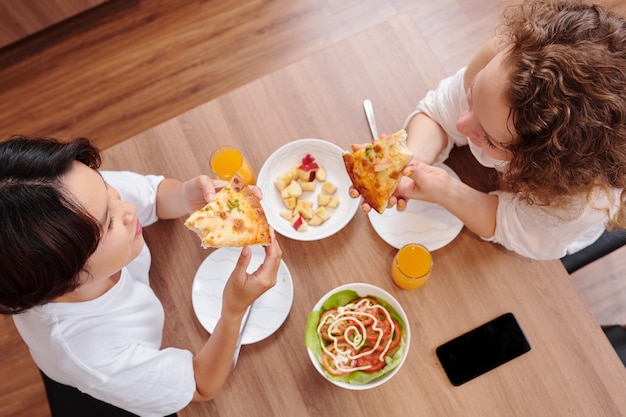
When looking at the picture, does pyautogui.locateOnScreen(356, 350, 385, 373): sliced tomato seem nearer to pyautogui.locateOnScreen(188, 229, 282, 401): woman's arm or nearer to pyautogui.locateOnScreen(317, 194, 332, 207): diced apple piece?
pyautogui.locateOnScreen(188, 229, 282, 401): woman's arm

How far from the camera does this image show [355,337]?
1244 millimetres

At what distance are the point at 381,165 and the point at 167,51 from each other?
217cm

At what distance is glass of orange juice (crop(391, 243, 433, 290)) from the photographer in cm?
126

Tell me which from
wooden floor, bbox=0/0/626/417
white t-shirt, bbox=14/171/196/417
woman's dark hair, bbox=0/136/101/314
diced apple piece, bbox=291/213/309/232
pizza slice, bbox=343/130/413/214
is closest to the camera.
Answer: woman's dark hair, bbox=0/136/101/314

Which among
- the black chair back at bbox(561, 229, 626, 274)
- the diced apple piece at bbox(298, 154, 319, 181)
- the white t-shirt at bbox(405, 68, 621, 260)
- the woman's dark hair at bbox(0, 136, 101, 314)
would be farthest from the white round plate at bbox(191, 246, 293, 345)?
the black chair back at bbox(561, 229, 626, 274)

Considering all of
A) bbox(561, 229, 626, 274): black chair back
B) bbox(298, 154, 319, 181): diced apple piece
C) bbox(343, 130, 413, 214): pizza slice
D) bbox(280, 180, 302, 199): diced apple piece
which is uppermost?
bbox(343, 130, 413, 214): pizza slice

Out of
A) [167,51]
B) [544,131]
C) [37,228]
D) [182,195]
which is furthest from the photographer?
[167,51]

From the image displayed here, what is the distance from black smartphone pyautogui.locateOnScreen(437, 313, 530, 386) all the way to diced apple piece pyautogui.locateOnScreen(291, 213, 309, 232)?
52cm

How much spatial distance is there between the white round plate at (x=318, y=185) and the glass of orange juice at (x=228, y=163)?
0.05 m

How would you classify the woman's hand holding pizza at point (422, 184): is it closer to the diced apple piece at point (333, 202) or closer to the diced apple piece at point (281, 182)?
the diced apple piece at point (333, 202)

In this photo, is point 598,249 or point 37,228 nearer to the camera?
point 37,228

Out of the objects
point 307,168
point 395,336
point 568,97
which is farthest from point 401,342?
point 568,97

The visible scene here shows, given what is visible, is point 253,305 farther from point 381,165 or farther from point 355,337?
point 381,165

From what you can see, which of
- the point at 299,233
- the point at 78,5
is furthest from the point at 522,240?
the point at 78,5
